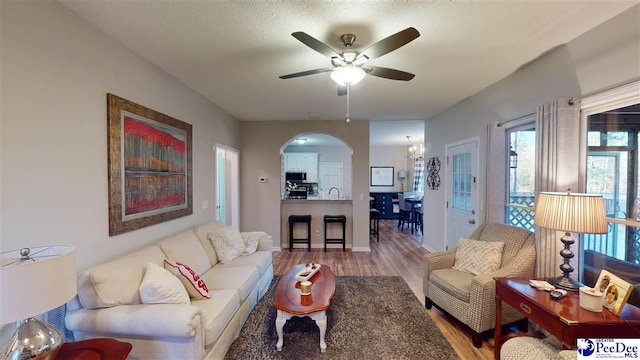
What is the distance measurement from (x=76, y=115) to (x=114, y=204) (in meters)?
0.73

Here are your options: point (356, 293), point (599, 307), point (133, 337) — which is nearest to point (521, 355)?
point (599, 307)

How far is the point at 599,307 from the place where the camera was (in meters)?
1.60

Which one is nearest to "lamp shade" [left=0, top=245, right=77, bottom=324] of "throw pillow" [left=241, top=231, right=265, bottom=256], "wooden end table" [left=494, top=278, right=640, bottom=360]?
"throw pillow" [left=241, top=231, right=265, bottom=256]

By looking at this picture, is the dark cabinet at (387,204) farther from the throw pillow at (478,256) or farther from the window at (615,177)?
the window at (615,177)

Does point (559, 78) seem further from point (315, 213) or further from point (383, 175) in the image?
point (383, 175)

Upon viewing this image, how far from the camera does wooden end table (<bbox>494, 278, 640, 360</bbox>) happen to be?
150 centimetres

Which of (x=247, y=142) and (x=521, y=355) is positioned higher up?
(x=247, y=142)

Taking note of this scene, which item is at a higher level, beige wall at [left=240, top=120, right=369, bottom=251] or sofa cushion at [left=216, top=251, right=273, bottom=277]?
beige wall at [left=240, top=120, right=369, bottom=251]

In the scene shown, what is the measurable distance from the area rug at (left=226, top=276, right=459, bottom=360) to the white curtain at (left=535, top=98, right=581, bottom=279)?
1166mm

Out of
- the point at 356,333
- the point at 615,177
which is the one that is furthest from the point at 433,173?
the point at 356,333

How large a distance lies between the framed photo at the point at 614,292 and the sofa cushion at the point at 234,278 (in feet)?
8.83

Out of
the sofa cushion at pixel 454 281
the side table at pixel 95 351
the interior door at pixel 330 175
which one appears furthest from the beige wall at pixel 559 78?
the interior door at pixel 330 175

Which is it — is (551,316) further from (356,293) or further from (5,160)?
(5,160)

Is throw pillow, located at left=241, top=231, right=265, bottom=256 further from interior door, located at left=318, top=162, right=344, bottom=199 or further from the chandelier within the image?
the chandelier
